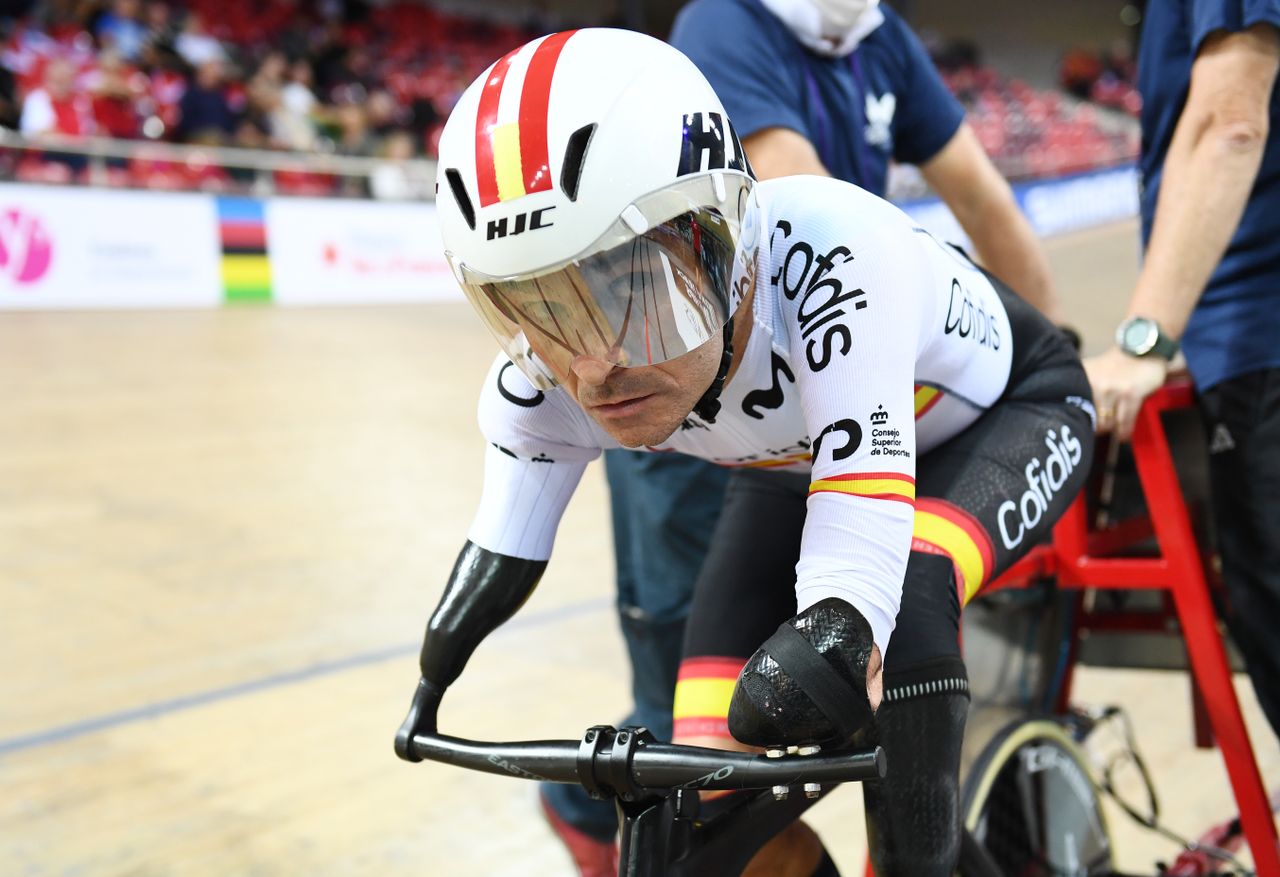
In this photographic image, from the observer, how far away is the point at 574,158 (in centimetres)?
121

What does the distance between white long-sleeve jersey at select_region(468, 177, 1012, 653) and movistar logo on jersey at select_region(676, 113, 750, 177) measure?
12 cm

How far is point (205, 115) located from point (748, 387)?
32.9 ft

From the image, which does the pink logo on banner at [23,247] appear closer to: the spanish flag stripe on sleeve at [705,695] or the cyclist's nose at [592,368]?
the spanish flag stripe on sleeve at [705,695]

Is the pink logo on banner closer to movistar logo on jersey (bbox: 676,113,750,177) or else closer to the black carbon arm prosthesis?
the black carbon arm prosthesis

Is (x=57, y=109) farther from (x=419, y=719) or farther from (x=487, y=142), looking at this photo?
(x=487, y=142)

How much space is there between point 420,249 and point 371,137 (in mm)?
2095

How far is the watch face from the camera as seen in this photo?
186 centimetres

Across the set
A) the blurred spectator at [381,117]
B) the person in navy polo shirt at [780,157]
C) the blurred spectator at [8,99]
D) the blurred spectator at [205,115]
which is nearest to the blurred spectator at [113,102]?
the blurred spectator at [205,115]

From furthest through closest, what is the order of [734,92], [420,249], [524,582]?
[420,249] → [734,92] → [524,582]

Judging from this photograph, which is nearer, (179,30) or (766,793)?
(766,793)

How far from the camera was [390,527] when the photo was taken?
4.72 meters

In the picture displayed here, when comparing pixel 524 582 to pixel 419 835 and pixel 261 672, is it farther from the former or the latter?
pixel 261 672

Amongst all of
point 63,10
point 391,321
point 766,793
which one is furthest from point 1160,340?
point 63,10

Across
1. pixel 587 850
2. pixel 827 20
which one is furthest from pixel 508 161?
pixel 587 850
